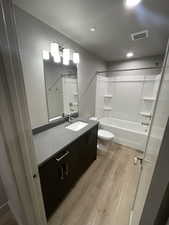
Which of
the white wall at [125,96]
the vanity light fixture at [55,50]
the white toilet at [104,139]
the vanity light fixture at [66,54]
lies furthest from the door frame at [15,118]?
the white wall at [125,96]

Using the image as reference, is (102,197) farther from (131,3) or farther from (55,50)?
(131,3)

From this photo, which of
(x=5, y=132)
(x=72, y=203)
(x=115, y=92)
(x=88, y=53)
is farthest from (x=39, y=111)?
(x=115, y=92)

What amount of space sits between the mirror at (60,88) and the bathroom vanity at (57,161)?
46cm

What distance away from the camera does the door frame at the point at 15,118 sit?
49cm

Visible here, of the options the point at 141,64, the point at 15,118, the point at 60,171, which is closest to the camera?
the point at 15,118

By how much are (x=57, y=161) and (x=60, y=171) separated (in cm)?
19

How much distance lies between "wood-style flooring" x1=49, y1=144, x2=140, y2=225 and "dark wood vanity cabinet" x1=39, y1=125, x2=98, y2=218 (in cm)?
15

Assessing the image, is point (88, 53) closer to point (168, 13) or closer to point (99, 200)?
point (168, 13)

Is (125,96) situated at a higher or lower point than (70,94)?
lower

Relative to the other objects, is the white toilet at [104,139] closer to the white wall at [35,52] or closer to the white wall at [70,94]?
the white wall at [70,94]

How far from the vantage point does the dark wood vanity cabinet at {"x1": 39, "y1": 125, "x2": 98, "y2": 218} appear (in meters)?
1.00

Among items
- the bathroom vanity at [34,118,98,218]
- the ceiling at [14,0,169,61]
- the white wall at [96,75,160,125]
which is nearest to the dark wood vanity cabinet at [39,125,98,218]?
the bathroom vanity at [34,118,98,218]

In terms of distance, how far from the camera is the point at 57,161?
3.51ft

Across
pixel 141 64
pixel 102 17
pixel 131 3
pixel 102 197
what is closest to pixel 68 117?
pixel 102 197
